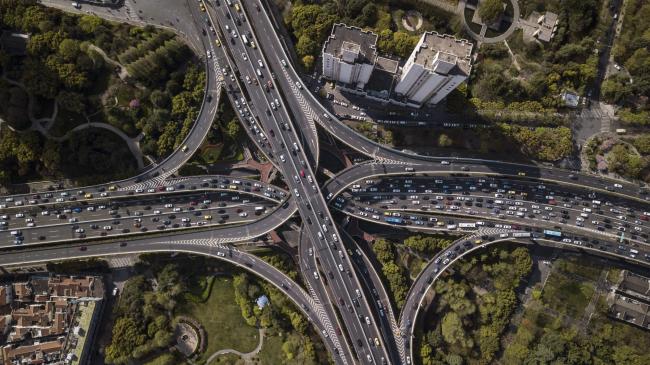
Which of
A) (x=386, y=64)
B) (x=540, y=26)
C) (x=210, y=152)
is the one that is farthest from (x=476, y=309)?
(x=210, y=152)

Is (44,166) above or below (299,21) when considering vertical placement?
below

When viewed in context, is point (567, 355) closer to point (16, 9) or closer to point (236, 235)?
point (236, 235)

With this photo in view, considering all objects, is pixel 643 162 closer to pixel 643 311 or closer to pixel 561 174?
pixel 561 174

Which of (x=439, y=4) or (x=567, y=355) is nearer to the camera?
(x=567, y=355)

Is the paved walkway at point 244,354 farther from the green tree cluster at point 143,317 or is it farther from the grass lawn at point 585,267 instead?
the grass lawn at point 585,267

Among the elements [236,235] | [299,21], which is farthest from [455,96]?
[236,235]

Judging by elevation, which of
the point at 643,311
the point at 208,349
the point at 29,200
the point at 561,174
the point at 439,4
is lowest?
the point at 208,349

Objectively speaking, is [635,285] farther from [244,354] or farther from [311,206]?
[244,354]

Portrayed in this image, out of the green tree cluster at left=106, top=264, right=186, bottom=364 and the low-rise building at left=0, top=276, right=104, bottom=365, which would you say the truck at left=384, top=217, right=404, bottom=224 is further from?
the low-rise building at left=0, top=276, right=104, bottom=365
